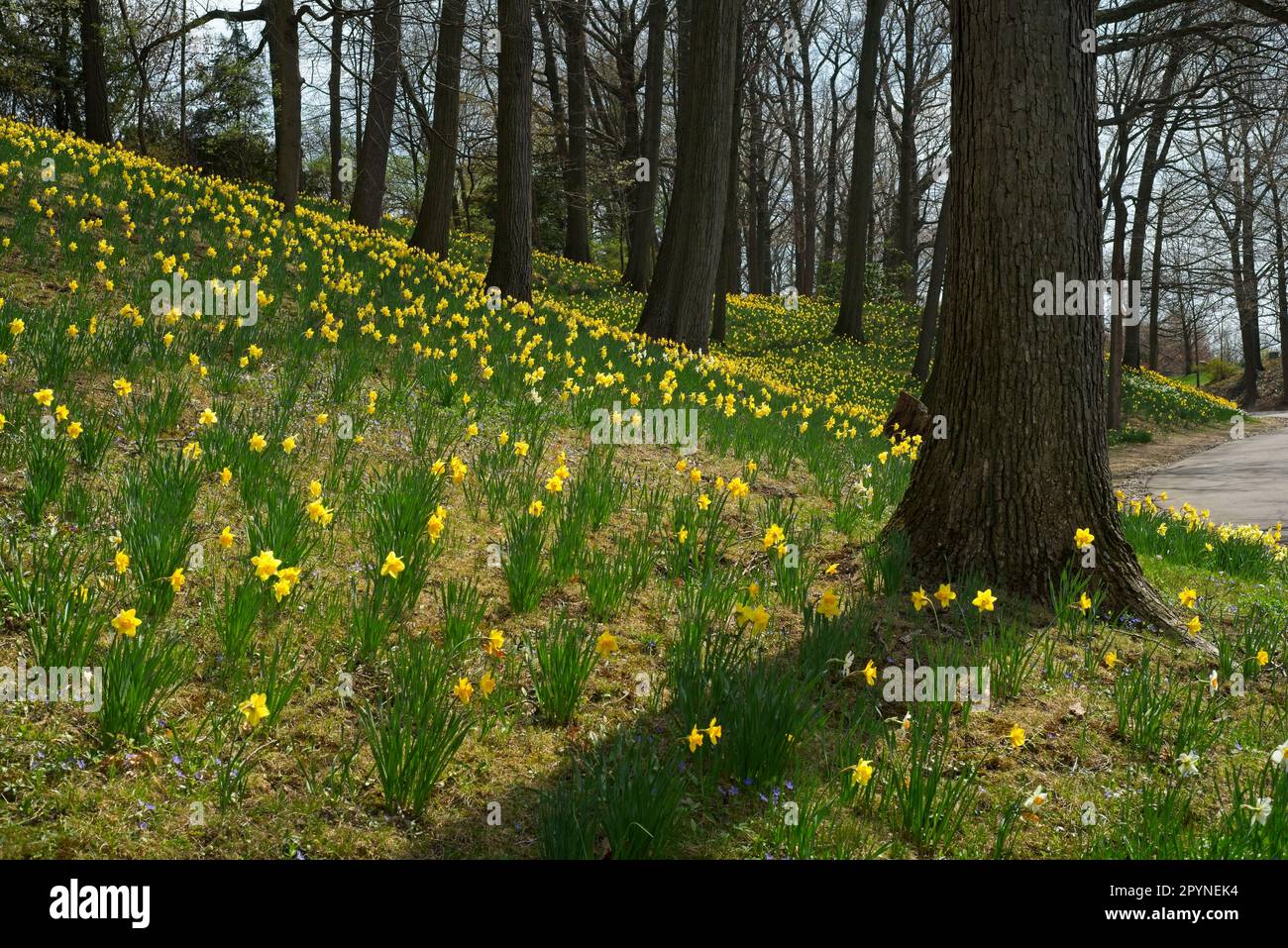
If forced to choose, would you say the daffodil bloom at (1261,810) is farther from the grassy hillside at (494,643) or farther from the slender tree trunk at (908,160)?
the slender tree trunk at (908,160)

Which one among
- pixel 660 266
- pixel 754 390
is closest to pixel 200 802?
pixel 754 390

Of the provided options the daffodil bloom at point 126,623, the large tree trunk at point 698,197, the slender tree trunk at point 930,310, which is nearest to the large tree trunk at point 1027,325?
the daffodil bloom at point 126,623

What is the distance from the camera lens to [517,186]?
36.9 feet

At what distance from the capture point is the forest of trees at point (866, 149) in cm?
391

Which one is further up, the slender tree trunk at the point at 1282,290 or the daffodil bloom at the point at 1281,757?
the slender tree trunk at the point at 1282,290

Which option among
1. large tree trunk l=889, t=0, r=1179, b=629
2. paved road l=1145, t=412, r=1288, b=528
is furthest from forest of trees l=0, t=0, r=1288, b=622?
paved road l=1145, t=412, r=1288, b=528

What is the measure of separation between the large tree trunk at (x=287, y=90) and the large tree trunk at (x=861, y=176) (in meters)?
12.3

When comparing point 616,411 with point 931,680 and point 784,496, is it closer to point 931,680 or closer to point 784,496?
point 784,496

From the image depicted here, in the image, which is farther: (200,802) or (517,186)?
(517,186)

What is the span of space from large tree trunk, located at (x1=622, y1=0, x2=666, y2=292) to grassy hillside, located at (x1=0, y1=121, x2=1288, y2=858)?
529 inches
